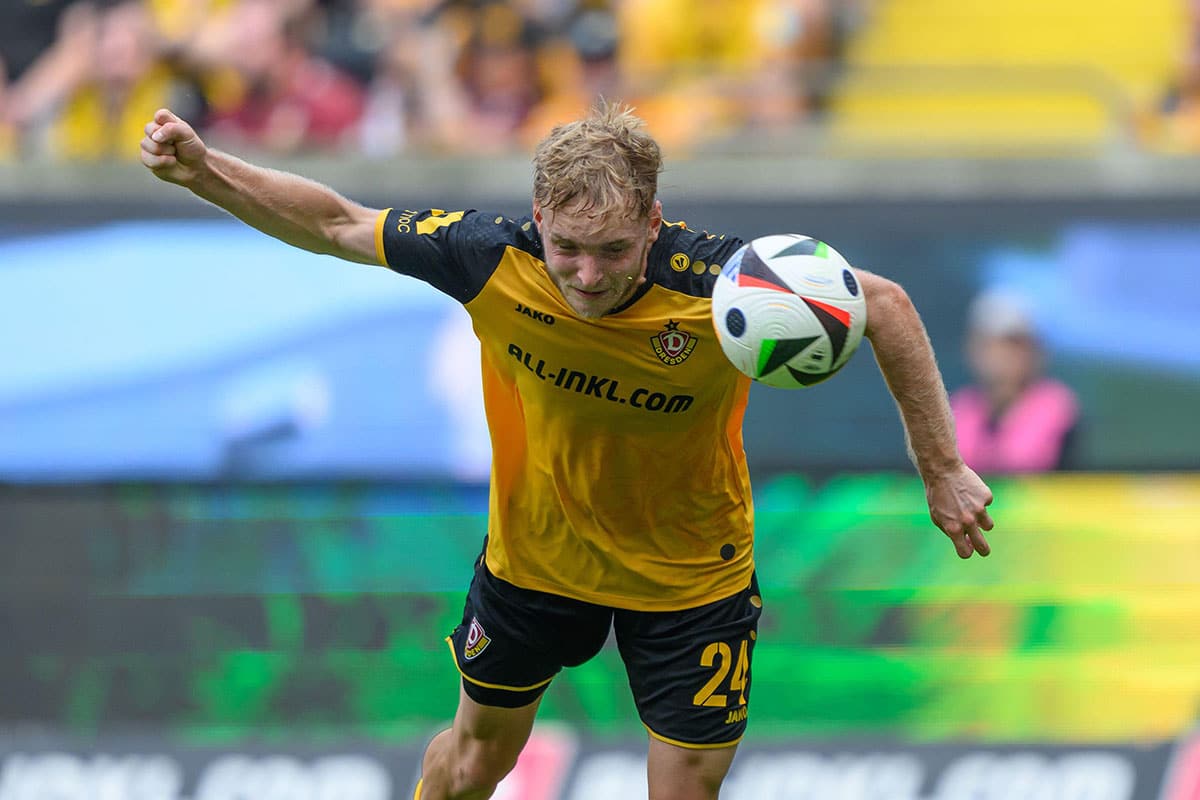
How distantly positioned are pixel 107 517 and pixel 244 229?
1.83 metres

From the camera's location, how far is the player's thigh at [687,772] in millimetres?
5270

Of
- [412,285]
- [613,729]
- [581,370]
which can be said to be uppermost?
[412,285]

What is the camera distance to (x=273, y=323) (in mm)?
9898

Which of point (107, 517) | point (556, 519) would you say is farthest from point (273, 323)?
point (556, 519)

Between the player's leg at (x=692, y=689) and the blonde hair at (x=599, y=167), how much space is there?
140 centimetres

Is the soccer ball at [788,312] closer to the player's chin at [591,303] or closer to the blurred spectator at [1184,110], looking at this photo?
the player's chin at [591,303]

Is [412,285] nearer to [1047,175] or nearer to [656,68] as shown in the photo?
[656,68]

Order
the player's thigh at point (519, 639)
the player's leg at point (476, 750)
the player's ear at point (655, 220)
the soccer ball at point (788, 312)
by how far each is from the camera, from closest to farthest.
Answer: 1. the soccer ball at point (788, 312)
2. the player's ear at point (655, 220)
3. the player's thigh at point (519, 639)
4. the player's leg at point (476, 750)

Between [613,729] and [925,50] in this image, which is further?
[925,50]

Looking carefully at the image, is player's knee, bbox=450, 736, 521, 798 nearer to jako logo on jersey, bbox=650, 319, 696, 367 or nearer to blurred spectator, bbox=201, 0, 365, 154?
jako logo on jersey, bbox=650, 319, 696, 367

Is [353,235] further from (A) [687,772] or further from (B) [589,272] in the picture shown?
(A) [687,772]

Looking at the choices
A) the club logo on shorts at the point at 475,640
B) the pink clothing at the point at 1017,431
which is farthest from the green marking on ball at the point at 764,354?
the pink clothing at the point at 1017,431

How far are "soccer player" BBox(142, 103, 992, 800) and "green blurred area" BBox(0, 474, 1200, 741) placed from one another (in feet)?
13.3

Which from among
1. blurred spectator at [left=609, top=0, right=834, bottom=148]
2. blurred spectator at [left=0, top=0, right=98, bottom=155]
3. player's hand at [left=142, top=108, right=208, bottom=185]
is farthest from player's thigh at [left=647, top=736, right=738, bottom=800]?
blurred spectator at [left=0, top=0, right=98, bottom=155]
